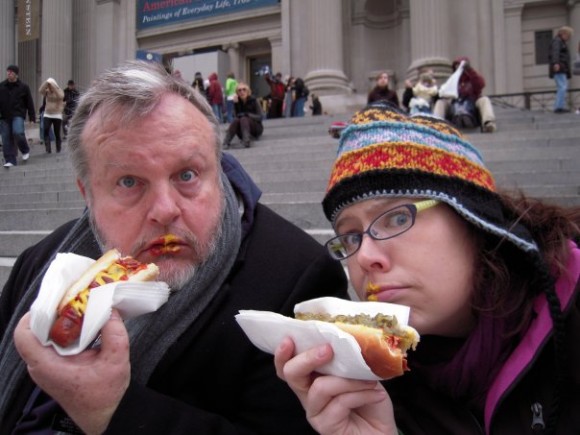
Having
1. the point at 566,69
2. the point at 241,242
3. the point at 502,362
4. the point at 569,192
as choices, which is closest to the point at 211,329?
the point at 241,242

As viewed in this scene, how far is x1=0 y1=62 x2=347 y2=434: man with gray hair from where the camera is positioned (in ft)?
5.65

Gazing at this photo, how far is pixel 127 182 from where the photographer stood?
1805 millimetres

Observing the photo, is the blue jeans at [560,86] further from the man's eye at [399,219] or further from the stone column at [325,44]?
the man's eye at [399,219]

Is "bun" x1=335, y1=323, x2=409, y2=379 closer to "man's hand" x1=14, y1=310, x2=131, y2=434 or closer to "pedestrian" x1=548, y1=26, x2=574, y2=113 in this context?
"man's hand" x1=14, y1=310, x2=131, y2=434

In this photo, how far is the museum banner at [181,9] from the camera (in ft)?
76.8

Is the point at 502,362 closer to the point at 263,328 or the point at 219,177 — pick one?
the point at 263,328

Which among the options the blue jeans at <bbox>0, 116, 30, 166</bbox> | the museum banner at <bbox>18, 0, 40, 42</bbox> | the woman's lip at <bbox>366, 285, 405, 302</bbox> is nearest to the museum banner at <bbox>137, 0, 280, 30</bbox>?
the museum banner at <bbox>18, 0, 40, 42</bbox>

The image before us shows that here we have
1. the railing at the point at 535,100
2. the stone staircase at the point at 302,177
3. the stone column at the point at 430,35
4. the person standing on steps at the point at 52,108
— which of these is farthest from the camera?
the stone column at the point at 430,35

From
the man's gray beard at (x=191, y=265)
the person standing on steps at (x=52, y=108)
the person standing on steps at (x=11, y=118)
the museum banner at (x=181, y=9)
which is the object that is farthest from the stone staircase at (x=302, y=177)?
the museum banner at (x=181, y=9)

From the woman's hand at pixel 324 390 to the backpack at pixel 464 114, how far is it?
9.18m

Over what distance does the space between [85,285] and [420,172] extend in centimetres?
109

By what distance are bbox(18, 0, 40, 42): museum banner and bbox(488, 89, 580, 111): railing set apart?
68.1 ft

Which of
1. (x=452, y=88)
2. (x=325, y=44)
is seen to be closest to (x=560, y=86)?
(x=452, y=88)

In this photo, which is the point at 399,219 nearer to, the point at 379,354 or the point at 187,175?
the point at 379,354
